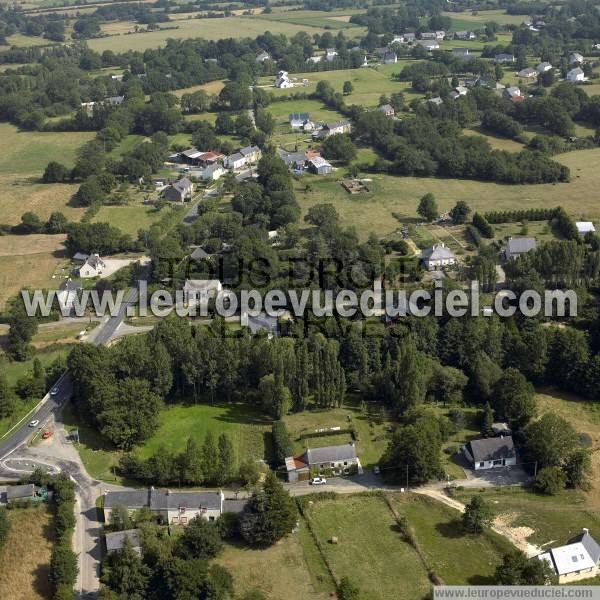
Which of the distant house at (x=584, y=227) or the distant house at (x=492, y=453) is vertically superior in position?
the distant house at (x=584, y=227)

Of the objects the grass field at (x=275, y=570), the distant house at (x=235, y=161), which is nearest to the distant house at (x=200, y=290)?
the grass field at (x=275, y=570)

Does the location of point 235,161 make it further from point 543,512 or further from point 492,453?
point 543,512

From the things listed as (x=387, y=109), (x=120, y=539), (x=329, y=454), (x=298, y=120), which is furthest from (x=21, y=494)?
(x=387, y=109)

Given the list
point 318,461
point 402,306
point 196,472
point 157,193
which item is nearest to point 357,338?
point 402,306

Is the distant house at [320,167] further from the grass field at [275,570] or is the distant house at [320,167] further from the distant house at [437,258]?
the grass field at [275,570]

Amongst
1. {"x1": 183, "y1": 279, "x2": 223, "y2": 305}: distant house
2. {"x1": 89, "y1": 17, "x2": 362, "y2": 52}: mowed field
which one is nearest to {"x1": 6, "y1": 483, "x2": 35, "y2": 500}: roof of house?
{"x1": 183, "y1": 279, "x2": 223, "y2": 305}: distant house
